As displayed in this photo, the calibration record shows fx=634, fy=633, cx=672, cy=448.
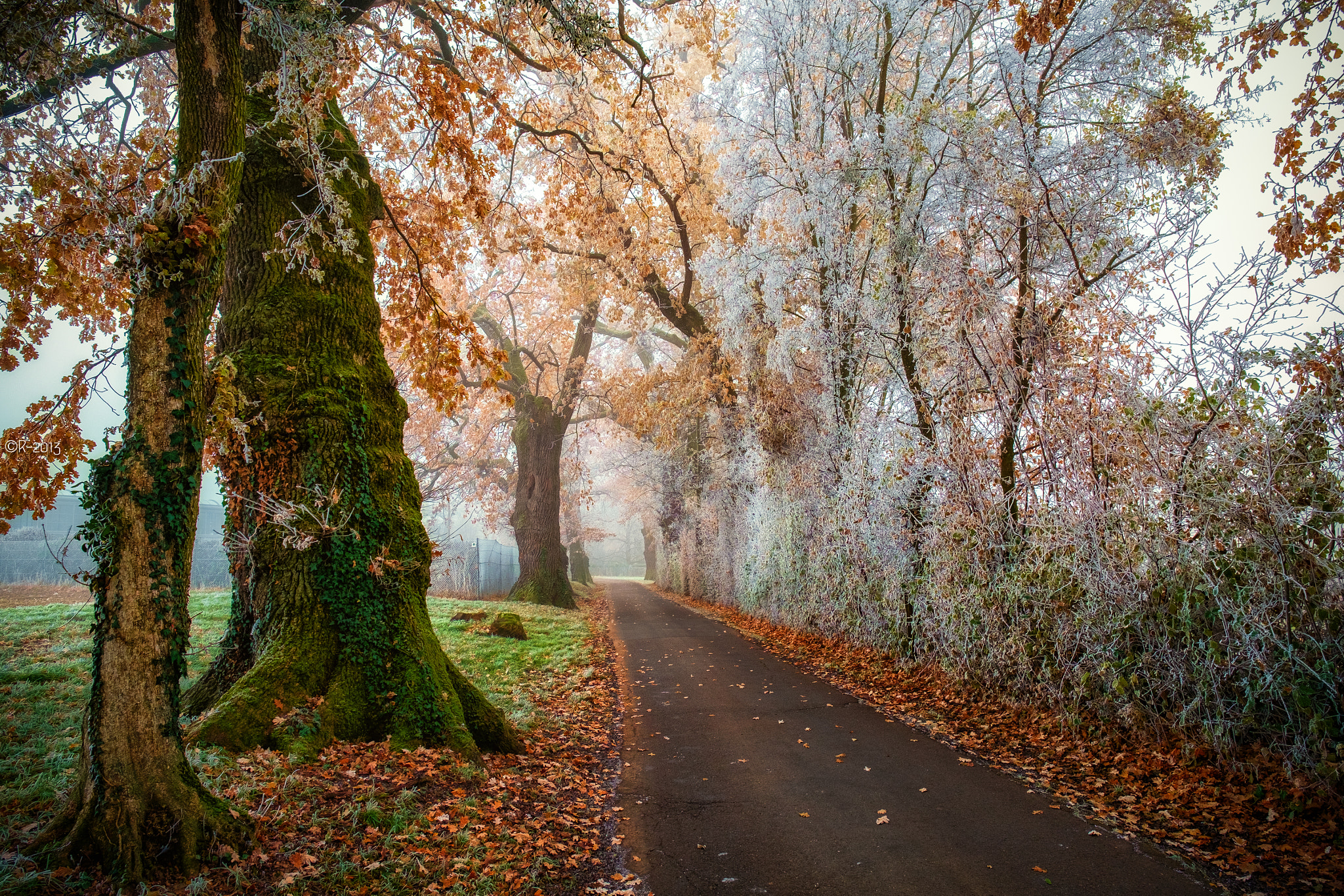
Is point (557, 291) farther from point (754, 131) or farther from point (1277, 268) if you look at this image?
point (1277, 268)

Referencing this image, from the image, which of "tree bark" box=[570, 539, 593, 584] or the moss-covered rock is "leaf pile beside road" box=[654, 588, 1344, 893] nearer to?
the moss-covered rock

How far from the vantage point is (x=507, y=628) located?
426 inches

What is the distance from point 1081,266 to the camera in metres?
6.22

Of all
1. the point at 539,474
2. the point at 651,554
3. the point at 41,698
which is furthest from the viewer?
the point at 651,554

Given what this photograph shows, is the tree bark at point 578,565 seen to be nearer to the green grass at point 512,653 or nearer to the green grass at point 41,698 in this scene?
the green grass at point 512,653

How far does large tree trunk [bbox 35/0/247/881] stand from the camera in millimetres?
2832

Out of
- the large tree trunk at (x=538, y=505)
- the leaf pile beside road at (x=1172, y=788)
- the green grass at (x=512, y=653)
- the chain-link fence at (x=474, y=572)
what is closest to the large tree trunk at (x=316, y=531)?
the green grass at (x=512, y=653)

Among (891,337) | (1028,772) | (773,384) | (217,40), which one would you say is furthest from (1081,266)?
(217,40)

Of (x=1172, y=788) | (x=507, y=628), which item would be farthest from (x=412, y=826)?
(x=507, y=628)

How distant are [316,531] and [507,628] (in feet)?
21.2

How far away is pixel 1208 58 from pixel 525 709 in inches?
→ 333

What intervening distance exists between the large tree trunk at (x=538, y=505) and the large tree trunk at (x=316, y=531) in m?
12.1

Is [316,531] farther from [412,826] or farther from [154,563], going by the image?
[412,826]

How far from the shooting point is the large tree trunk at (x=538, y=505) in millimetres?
17484
